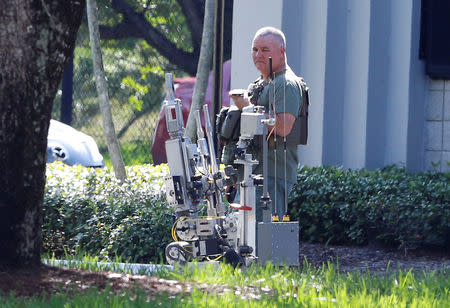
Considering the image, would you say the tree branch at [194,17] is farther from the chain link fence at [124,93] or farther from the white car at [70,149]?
the white car at [70,149]

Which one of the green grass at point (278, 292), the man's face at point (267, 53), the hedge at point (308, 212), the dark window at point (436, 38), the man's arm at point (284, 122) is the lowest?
the green grass at point (278, 292)

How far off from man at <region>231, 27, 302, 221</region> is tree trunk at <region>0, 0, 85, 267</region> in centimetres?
130

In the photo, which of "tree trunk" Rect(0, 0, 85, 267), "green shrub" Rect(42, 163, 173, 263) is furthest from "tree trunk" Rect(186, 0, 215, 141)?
"tree trunk" Rect(0, 0, 85, 267)

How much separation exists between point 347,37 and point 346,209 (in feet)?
7.96

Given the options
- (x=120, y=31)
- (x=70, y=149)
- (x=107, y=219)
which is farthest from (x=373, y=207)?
(x=120, y=31)

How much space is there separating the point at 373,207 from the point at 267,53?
2.33 metres

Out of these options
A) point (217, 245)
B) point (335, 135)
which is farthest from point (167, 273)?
point (335, 135)

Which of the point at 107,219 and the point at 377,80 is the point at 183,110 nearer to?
the point at 377,80

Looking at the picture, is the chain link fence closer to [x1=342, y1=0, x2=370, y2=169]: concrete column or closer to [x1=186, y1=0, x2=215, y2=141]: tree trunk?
[x1=342, y1=0, x2=370, y2=169]: concrete column

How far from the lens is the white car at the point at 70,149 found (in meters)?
12.6

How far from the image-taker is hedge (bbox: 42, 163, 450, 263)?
25.8 ft

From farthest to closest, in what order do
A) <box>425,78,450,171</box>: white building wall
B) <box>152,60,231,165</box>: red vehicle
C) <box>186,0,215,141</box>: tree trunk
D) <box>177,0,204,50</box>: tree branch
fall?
<box>177,0,204,50</box>: tree branch
<box>152,60,231,165</box>: red vehicle
<box>425,78,450,171</box>: white building wall
<box>186,0,215,141</box>: tree trunk

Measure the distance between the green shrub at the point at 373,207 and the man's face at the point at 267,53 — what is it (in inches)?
87.1

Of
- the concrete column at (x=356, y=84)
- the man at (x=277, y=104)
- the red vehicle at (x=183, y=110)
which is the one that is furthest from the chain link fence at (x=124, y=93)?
the man at (x=277, y=104)
